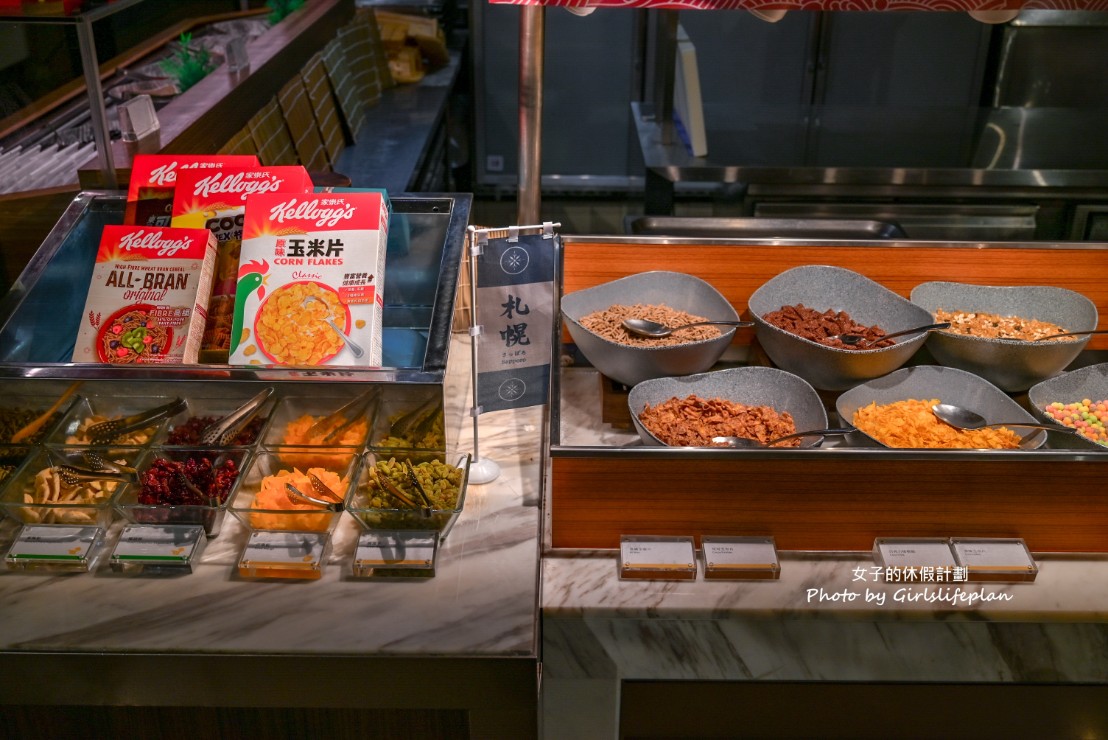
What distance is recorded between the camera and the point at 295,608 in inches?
56.4

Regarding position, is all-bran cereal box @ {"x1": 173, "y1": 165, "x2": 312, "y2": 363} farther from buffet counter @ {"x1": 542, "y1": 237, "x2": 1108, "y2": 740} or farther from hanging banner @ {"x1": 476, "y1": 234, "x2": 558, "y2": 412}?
buffet counter @ {"x1": 542, "y1": 237, "x2": 1108, "y2": 740}

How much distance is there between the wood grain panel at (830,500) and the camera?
1.45 meters

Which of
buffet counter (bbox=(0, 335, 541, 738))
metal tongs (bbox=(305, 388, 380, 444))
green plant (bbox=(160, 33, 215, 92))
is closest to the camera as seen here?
buffet counter (bbox=(0, 335, 541, 738))

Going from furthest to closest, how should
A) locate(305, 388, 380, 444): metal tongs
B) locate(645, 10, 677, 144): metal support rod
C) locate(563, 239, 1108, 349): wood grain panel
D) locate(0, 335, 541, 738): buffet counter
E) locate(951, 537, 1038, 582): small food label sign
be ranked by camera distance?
1. locate(645, 10, 677, 144): metal support rod
2. locate(563, 239, 1108, 349): wood grain panel
3. locate(305, 388, 380, 444): metal tongs
4. locate(951, 537, 1038, 582): small food label sign
5. locate(0, 335, 541, 738): buffet counter

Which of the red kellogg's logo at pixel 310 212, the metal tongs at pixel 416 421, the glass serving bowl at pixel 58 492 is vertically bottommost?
the glass serving bowl at pixel 58 492

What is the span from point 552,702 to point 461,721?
0.17m

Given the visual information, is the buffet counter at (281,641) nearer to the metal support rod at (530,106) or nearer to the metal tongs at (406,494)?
the metal tongs at (406,494)

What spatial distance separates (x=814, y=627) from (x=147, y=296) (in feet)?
4.38

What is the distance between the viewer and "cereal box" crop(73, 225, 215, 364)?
1.67m

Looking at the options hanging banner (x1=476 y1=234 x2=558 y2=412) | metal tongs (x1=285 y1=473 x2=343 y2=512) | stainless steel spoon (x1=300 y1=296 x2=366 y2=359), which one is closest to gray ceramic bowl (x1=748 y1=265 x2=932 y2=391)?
hanging banner (x1=476 y1=234 x2=558 y2=412)

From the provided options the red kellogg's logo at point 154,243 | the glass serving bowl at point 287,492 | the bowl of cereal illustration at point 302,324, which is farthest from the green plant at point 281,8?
the glass serving bowl at point 287,492

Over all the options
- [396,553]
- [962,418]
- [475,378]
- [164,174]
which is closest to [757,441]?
[962,418]

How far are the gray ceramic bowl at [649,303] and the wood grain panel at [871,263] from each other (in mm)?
46

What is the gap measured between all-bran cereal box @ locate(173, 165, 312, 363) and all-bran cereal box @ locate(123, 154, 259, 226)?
3cm
